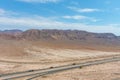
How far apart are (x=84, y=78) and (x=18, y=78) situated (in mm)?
7566

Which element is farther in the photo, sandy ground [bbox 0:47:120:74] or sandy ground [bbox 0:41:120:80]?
Result: sandy ground [bbox 0:47:120:74]

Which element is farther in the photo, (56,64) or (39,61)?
(39,61)

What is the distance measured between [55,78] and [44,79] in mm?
1502

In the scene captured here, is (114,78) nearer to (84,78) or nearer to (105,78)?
(105,78)

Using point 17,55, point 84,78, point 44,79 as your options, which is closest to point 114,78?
point 84,78

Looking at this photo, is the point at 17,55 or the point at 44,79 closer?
the point at 44,79

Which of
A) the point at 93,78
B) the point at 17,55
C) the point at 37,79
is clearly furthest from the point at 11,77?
the point at 17,55

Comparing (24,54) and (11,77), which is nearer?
(11,77)

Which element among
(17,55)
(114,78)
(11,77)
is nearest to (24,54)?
(17,55)

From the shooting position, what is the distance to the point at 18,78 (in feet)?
99.3

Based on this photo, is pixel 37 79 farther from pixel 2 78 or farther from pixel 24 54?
pixel 24 54

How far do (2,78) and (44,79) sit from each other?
4812 mm

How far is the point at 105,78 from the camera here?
29281 mm

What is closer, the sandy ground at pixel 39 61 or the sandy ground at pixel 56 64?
the sandy ground at pixel 56 64
